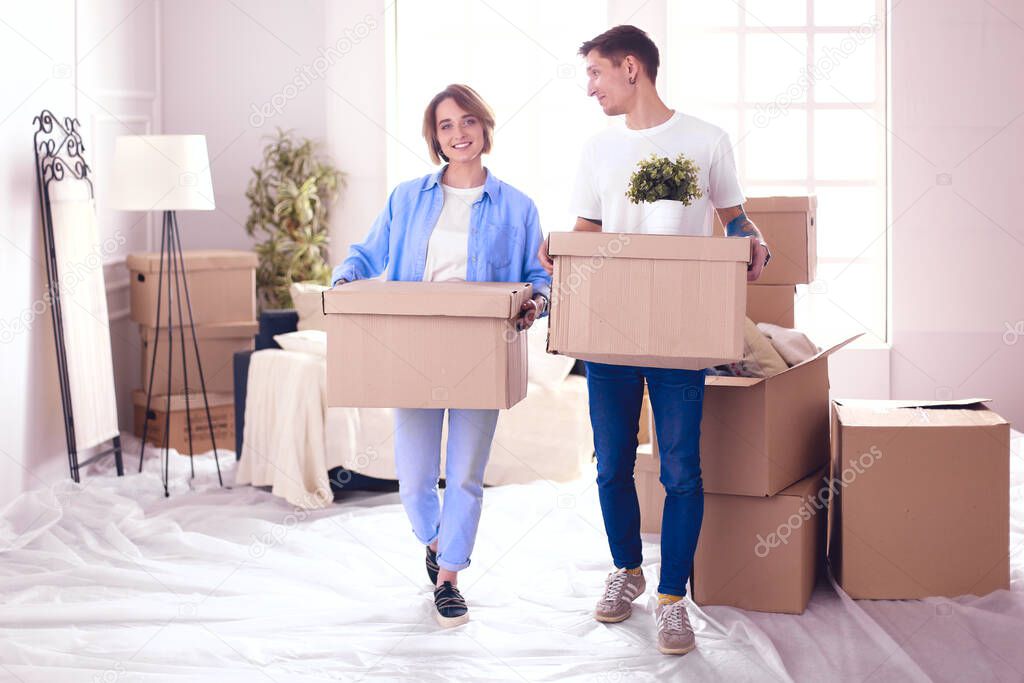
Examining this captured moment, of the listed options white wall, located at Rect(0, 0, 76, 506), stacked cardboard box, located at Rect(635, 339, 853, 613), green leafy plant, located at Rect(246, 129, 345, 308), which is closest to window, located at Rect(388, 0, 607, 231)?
green leafy plant, located at Rect(246, 129, 345, 308)

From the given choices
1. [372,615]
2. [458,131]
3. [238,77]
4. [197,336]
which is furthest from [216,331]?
[458,131]

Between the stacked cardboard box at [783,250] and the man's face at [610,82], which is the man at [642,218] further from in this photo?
the stacked cardboard box at [783,250]

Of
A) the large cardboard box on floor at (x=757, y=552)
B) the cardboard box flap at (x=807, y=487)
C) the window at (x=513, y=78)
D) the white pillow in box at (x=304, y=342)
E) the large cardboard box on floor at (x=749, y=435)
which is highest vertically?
the window at (x=513, y=78)

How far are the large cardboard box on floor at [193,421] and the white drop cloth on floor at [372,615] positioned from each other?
1.05 m

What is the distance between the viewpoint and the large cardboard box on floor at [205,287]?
Result: 4.73 meters

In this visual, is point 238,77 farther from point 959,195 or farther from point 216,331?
point 959,195

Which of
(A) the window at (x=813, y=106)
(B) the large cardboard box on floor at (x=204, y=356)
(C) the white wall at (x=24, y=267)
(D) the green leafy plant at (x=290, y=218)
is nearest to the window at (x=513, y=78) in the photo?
(D) the green leafy plant at (x=290, y=218)

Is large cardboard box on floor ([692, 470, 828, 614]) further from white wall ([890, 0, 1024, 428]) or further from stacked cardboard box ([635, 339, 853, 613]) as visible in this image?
white wall ([890, 0, 1024, 428])

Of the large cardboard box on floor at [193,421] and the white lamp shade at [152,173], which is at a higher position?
the white lamp shade at [152,173]

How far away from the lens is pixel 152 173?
405 cm

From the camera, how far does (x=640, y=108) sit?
248cm

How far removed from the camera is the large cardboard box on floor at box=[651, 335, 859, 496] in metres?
2.73

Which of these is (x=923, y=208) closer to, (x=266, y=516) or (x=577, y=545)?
(x=577, y=545)

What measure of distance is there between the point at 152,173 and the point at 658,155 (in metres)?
2.30
